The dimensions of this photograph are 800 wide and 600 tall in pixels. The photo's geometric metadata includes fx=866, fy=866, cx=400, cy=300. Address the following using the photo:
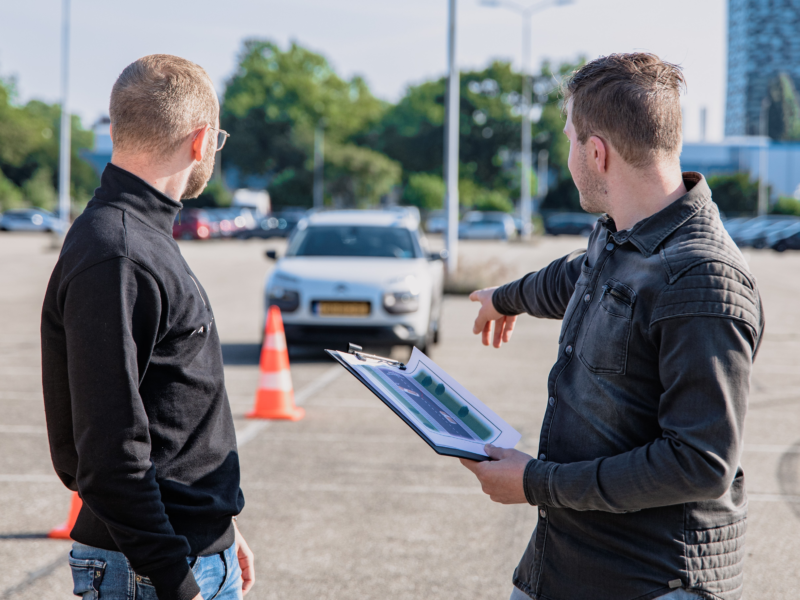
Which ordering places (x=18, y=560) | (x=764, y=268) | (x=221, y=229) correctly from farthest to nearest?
(x=221, y=229) < (x=764, y=268) < (x=18, y=560)

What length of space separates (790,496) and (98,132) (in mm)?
120163

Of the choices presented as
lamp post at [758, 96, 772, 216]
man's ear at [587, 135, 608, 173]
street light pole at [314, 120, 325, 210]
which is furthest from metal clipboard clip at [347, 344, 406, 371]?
street light pole at [314, 120, 325, 210]

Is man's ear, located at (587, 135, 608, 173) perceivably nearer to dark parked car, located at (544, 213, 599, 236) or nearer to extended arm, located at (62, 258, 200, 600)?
extended arm, located at (62, 258, 200, 600)

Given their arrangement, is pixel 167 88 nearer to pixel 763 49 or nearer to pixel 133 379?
pixel 133 379

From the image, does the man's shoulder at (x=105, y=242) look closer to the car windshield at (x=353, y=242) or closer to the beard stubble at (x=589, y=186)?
the beard stubble at (x=589, y=186)

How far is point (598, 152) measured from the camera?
1861 mm

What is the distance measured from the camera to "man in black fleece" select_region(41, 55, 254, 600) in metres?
1.71

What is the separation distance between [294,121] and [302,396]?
235 ft

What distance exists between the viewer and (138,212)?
1.86 m

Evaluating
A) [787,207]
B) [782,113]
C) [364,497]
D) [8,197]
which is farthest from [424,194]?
[364,497]

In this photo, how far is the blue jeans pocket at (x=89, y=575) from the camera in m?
1.89

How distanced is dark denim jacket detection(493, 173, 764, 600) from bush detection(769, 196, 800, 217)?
43.2 metres

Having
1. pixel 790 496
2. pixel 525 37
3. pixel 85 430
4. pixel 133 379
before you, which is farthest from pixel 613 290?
pixel 525 37

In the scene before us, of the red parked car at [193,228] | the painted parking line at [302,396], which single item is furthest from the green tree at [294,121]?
the painted parking line at [302,396]
